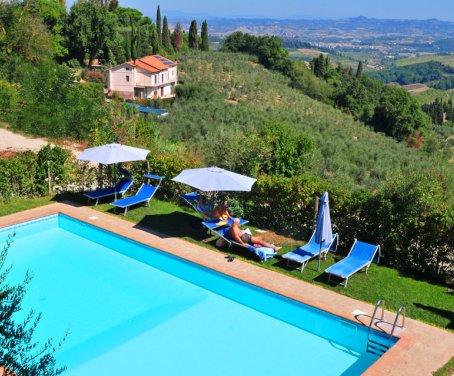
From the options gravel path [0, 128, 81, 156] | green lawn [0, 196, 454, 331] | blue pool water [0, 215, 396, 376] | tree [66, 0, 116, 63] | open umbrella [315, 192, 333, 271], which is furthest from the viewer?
tree [66, 0, 116, 63]

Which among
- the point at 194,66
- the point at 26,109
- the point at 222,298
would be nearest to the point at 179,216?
the point at 222,298

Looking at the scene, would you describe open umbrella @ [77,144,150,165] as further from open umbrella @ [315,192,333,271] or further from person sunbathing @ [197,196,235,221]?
open umbrella @ [315,192,333,271]

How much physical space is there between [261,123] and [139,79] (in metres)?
21.9

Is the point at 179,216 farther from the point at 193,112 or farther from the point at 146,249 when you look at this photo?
the point at 193,112

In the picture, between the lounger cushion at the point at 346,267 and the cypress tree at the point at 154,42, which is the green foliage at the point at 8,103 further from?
the cypress tree at the point at 154,42

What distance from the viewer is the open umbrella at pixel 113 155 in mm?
14242

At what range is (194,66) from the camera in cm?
6206

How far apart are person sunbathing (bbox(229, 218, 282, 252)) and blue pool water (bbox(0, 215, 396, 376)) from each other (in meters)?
1.20

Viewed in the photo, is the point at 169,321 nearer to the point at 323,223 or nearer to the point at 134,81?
the point at 323,223

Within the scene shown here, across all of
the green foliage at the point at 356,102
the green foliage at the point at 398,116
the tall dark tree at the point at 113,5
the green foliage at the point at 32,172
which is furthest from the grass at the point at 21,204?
the tall dark tree at the point at 113,5

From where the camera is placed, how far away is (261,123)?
1367 inches

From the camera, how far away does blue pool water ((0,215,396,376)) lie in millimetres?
8359

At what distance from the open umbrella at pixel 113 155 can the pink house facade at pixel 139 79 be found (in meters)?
37.4

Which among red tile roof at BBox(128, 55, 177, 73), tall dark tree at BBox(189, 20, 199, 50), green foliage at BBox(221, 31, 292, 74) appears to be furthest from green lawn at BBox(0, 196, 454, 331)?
tall dark tree at BBox(189, 20, 199, 50)
